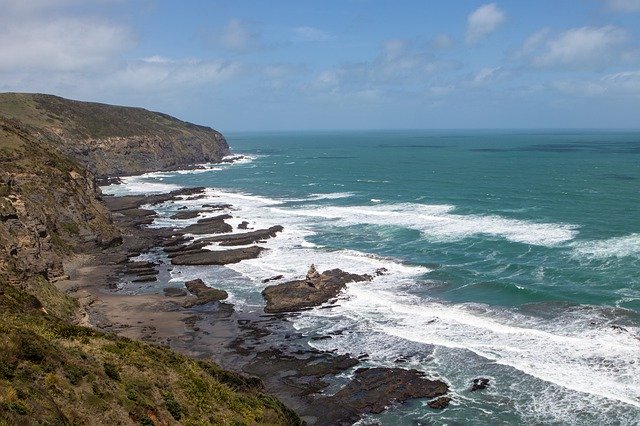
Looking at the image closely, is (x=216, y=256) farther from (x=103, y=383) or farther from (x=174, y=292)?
(x=103, y=383)

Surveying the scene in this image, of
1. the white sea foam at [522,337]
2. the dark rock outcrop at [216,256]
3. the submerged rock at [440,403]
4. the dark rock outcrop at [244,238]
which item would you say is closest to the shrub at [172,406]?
the submerged rock at [440,403]

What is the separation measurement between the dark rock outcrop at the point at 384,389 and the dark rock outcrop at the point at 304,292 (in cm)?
1470

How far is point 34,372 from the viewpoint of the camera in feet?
68.0

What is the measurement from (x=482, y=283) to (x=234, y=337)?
24.4m

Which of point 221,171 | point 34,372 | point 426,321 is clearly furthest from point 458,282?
point 221,171

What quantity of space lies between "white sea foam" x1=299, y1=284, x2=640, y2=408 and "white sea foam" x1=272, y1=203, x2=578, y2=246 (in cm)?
2412

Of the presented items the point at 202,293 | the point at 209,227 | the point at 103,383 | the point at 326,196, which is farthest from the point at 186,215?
the point at 103,383

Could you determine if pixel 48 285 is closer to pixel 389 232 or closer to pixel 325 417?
pixel 325 417

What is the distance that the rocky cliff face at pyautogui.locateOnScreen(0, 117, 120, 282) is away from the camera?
168 feet

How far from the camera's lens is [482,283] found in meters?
55.8

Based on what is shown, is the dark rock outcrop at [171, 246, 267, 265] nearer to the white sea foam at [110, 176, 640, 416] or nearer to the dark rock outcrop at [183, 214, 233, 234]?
the white sea foam at [110, 176, 640, 416]

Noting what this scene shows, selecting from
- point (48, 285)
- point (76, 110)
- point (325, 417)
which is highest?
point (76, 110)

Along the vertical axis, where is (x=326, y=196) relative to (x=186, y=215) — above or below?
above

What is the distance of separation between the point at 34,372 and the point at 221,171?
509 ft
